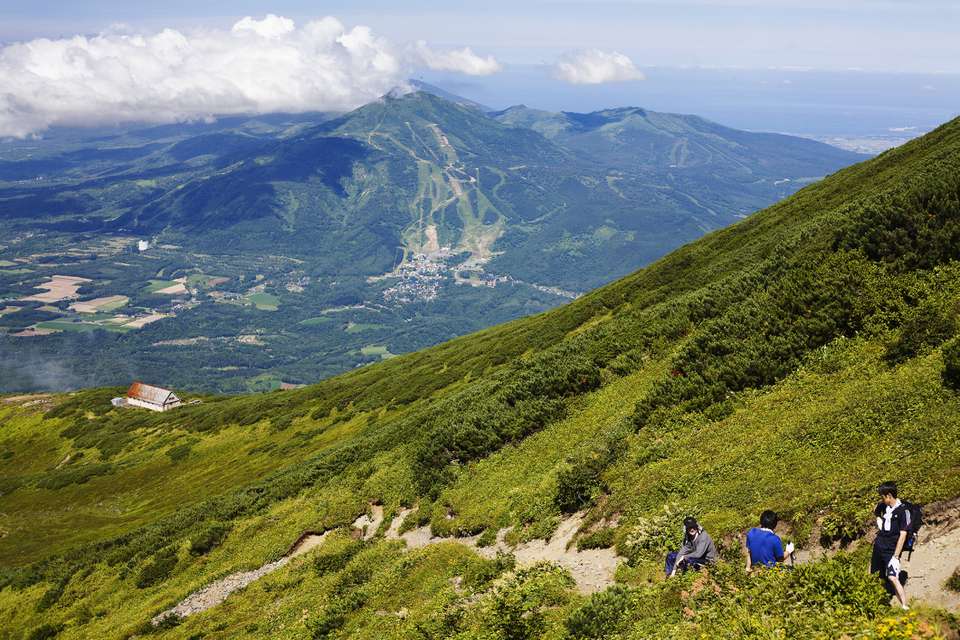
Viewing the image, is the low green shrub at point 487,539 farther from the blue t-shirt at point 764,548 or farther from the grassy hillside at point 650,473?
the blue t-shirt at point 764,548

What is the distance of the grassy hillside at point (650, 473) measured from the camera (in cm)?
1405

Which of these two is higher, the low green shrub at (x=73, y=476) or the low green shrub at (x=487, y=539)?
the low green shrub at (x=487, y=539)

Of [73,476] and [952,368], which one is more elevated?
[952,368]

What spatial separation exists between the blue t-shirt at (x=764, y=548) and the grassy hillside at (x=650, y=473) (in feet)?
1.71

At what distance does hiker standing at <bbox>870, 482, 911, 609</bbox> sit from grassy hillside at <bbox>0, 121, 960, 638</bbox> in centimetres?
51

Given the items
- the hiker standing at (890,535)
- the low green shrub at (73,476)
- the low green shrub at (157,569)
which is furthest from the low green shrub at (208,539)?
the low green shrub at (73,476)

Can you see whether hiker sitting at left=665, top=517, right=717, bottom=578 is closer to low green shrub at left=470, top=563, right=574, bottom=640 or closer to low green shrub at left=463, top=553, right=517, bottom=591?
low green shrub at left=470, top=563, right=574, bottom=640

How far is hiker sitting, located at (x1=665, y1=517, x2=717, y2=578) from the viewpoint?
45.8 feet

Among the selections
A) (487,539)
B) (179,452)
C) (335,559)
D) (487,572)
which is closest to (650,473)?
(487,572)

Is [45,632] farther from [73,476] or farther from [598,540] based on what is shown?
[73,476]

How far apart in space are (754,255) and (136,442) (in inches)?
3738

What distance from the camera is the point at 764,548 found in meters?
12.8

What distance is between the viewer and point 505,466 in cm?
2986

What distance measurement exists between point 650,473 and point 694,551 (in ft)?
24.3
